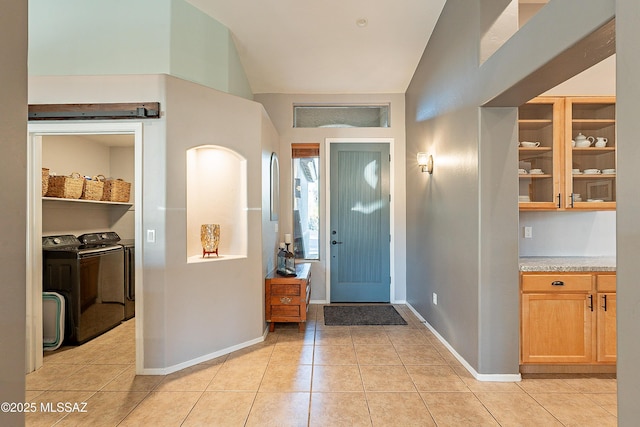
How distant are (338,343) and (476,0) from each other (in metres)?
3.31

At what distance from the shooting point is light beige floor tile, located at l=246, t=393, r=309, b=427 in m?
2.07

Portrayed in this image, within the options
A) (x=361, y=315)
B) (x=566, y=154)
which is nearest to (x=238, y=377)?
(x=361, y=315)

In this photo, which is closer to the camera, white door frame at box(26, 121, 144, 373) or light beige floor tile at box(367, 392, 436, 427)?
light beige floor tile at box(367, 392, 436, 427)

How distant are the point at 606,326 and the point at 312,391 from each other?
2.43 metres

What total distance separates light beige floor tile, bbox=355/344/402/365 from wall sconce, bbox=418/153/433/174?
78.3 inches

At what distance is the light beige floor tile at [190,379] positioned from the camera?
98.1 inches

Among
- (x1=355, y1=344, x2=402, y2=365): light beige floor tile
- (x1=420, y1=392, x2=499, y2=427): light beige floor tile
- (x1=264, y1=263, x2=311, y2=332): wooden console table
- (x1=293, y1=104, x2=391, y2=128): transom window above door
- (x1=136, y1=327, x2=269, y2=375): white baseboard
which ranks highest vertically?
(x1=293, y1=104, x2=391, y2=128): transom window above door

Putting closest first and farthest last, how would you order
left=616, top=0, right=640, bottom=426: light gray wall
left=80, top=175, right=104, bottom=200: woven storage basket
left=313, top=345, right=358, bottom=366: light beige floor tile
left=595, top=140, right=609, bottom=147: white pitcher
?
left=616, top=0, right=640, bottom=426: light gray wall < left=313, top=345, right=358, bottom=366: light beige floor tile < left=595, top=140, right=609, bottom=147: white pitcher < left=80, top=175, right=104, bottom=200: woven storage basket

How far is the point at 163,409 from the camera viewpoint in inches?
87.4

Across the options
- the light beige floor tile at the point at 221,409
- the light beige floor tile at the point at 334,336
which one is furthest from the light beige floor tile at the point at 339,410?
the light beige floor tile at the point at 334,336

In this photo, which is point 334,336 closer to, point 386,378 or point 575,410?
point 386,378

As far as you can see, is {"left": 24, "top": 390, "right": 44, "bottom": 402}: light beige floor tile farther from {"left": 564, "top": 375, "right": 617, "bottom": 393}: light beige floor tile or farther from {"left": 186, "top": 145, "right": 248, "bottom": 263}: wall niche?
{"left": 564, "top": 375, "right": 617, "bottom": 393}: light beige floor tile

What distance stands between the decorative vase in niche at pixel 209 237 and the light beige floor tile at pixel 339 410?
1612 mm

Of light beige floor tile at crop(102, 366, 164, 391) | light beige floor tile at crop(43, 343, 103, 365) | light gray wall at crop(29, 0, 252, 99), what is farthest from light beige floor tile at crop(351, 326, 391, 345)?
light gray wall at crop(29, 0, 252, 99)
